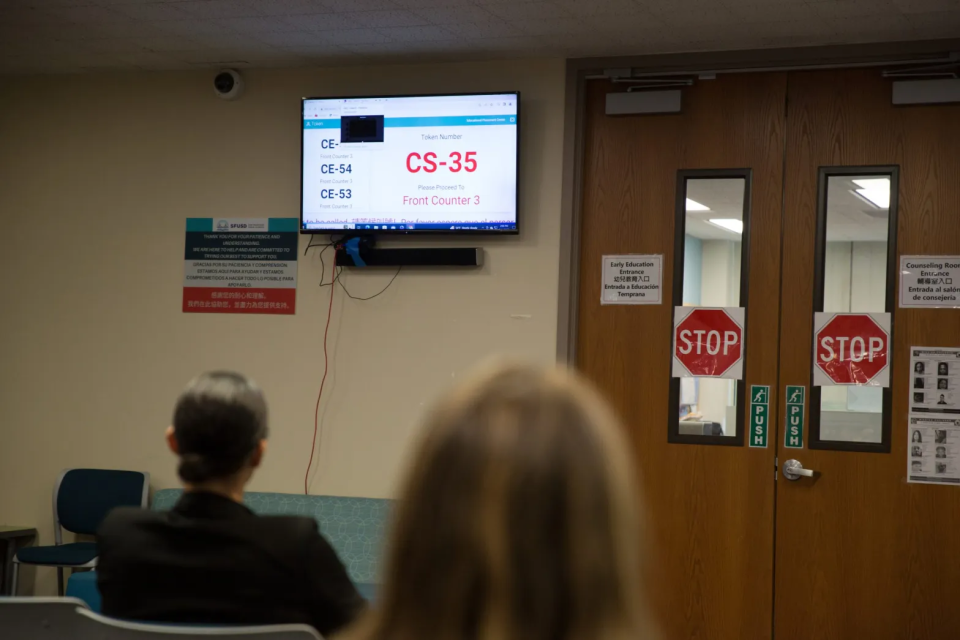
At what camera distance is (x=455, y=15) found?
3.56 meters

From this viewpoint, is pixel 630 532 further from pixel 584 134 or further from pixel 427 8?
pixel 584 134

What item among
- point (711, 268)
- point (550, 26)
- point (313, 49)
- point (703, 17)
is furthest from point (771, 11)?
point (313, 49)

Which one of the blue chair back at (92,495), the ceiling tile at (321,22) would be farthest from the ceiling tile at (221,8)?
the blue chair back at (92,495)

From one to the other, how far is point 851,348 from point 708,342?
56 cm

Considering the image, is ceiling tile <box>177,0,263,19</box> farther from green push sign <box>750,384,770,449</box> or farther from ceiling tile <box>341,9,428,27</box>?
green push sign <box>750,384,770,449</box>

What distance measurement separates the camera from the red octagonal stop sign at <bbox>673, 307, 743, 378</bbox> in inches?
151

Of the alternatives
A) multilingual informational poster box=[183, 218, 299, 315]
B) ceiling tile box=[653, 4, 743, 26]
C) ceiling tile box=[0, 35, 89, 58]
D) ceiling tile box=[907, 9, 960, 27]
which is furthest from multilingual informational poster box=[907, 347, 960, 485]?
ceiling tile box=[0, 35, 89, 58]

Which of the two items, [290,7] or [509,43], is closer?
[290,7]

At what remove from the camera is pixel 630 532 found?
790 mm

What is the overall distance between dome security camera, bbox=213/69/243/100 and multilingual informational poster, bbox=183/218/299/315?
0.59 metres

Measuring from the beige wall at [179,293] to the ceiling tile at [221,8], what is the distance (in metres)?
0.74

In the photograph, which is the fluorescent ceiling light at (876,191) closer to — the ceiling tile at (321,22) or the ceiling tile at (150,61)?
the ceiling tile at (321,22)

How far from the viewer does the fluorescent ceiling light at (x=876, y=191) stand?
3.73 meters

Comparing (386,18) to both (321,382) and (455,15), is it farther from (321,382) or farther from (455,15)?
(321,382)
